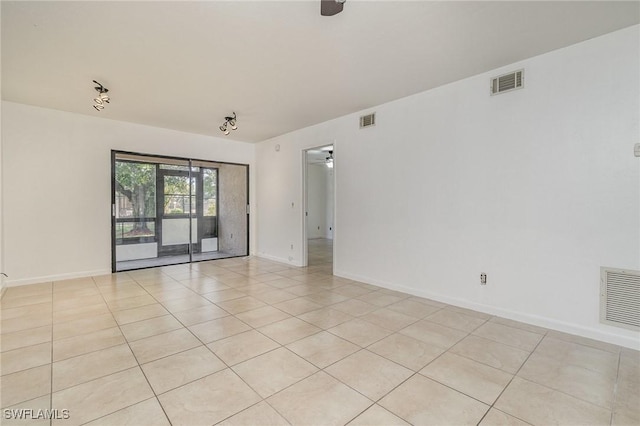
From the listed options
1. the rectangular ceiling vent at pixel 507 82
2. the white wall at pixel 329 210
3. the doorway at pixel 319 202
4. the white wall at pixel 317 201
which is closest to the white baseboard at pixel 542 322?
the rectangular ceiling vent at pixel 507 82

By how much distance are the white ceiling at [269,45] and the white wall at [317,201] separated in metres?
5.86

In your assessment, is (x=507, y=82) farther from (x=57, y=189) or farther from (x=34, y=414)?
(x=57, y=189)

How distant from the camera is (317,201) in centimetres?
1009

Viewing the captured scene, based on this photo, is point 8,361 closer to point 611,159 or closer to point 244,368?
point 244,368

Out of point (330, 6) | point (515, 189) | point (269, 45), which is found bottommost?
point (515, 189)

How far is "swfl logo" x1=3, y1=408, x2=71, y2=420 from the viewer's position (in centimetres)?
161

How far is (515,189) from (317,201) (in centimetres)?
740

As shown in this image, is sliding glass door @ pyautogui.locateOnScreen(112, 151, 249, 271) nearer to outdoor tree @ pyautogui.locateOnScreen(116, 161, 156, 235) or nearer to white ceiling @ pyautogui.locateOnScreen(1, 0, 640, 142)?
outdoor tree @ pyautogui.locateOnScreen(116, 161, 156, 235)

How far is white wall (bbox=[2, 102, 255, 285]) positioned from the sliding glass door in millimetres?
229

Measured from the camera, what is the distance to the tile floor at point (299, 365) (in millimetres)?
1679

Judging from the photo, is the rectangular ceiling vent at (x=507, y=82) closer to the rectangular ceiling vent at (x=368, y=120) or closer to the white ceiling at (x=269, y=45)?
the white ceiling at (x=269, y=45)

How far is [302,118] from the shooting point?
194 inches

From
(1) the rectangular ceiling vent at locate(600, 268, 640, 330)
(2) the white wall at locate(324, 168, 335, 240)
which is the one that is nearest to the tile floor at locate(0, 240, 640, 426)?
(1) the rectangular ceiling vent at locate(600, 268, 640, 330)

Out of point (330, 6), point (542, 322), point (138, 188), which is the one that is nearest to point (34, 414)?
point (330, 6)
